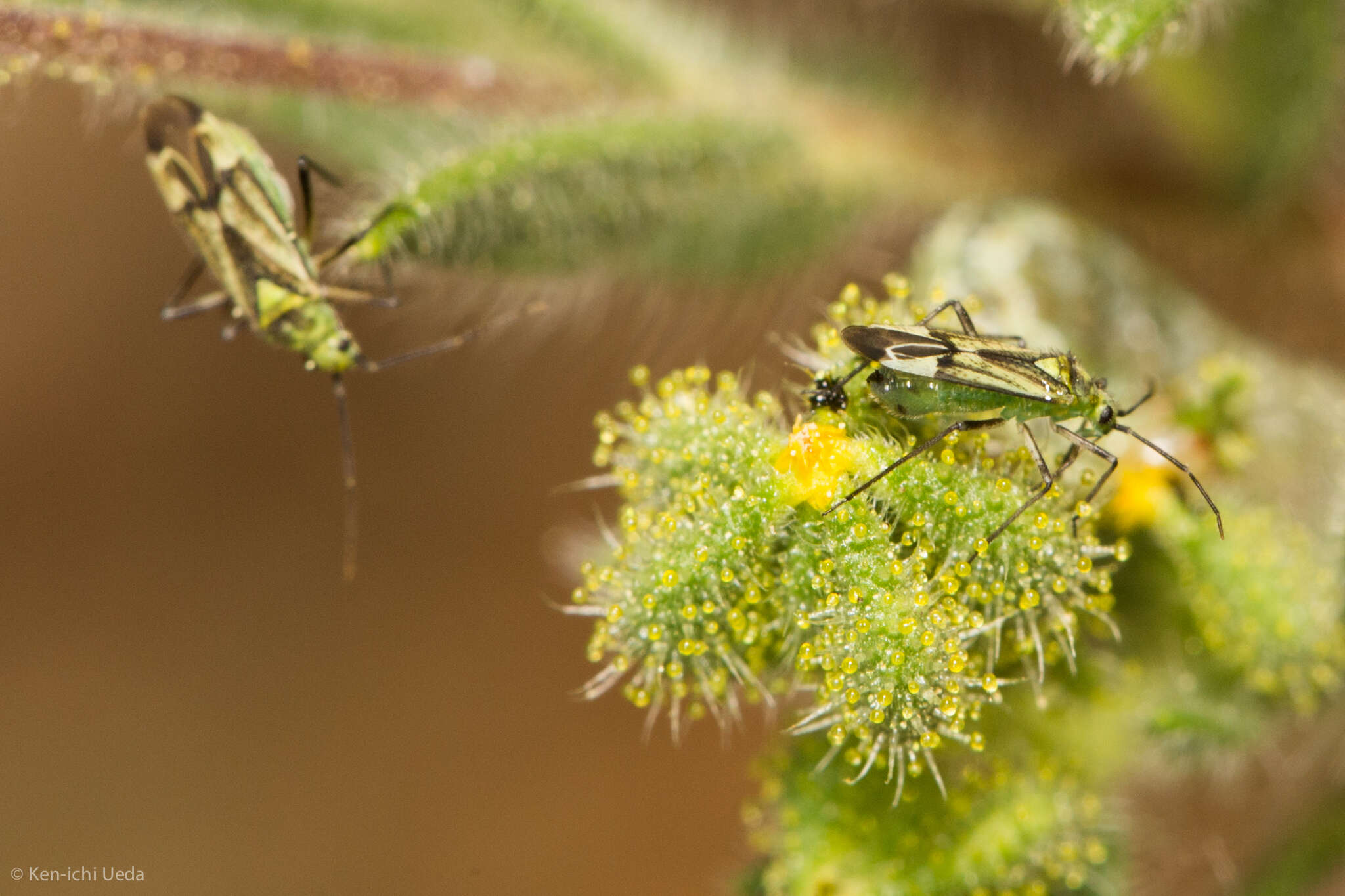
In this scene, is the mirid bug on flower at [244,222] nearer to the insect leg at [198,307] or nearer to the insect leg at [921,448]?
the insect leg at [198,307]

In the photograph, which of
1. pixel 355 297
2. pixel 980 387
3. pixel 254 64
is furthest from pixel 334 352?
pixel 980 387

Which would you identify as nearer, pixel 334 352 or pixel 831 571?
pixel 831 571

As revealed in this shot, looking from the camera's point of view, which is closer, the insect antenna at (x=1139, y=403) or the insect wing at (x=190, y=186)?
the insect antenna at (x=1139, y=403)

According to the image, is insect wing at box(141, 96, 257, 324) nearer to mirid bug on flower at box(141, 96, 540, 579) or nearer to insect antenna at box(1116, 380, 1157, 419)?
mirid bug on flower at box(141, 96, 540, 579)

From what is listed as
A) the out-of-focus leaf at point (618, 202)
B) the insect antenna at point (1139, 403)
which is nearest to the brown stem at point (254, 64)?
the out-of-focus leaf at point (618, 202)

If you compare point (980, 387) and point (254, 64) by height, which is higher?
point (980, 387)

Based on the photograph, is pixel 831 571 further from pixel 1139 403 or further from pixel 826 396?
pixel 1139 403
